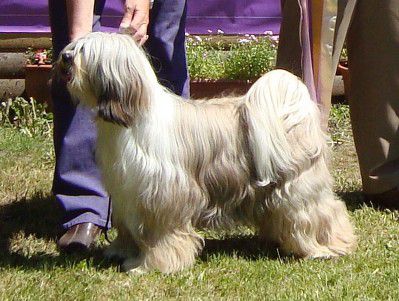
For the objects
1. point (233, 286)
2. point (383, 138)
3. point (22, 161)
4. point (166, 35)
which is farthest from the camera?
point (22, 161)

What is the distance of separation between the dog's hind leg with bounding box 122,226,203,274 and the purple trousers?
58 centimetres

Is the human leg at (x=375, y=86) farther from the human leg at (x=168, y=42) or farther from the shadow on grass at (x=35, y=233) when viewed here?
the shadow on grass at (x=35, y=233)

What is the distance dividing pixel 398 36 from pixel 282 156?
1.38 metres

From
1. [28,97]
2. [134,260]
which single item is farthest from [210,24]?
[134,260]

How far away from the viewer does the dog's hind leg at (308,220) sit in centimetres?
437

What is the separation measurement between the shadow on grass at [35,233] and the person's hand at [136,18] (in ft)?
3.57

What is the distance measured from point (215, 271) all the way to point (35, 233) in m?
1.16

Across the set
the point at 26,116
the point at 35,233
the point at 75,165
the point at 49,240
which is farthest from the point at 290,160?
the point at 26,116

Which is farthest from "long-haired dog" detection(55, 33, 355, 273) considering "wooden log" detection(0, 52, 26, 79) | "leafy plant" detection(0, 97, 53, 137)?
"wooden log" detection(0, 52, 26, 79)

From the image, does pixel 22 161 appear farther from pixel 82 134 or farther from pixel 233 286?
pixel 233 286

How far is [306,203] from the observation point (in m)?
4.40

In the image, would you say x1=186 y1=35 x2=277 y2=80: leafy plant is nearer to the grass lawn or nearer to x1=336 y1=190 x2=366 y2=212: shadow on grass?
x1=336 y1=190 x2=366 y2=212: shadow on grass

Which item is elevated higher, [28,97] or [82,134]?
[82,134]

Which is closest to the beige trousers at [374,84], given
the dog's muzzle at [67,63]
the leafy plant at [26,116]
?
the dog's muzzle at [67,63]
